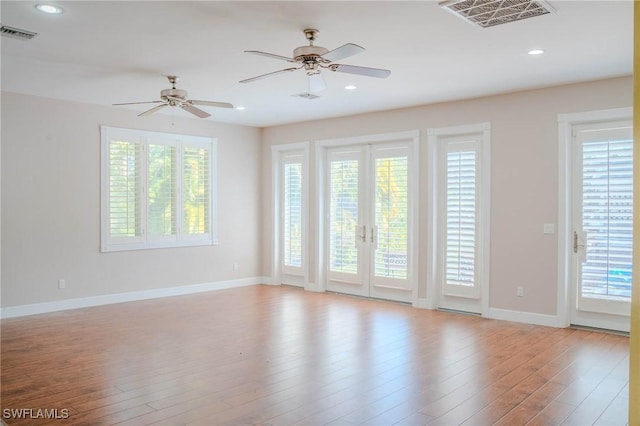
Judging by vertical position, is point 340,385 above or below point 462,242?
below

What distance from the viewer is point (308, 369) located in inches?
166

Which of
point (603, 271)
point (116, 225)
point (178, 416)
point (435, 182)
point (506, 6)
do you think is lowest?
point (178, 416)

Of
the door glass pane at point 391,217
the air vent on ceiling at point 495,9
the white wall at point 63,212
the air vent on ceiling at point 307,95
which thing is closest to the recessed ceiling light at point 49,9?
the air vent on ceiling at point 495,9

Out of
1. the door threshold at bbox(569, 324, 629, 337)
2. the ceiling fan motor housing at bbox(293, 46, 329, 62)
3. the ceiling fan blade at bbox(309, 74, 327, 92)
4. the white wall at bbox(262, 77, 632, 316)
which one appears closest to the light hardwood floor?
the door threshold at bbox(569, 324, 629, 337)

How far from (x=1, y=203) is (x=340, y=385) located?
15.9 feet

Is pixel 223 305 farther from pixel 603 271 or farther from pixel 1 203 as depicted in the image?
pixel 603 271

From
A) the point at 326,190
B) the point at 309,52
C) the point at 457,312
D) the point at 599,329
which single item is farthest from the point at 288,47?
the point at 599,329

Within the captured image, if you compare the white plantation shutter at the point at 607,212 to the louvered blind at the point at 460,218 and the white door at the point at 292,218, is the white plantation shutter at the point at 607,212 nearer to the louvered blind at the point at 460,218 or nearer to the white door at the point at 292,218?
the louvered blind at the point at 460,218

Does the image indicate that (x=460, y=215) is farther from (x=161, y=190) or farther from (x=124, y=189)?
(x=124, y=189)

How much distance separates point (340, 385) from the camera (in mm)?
3830

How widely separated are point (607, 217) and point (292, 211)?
4797mm

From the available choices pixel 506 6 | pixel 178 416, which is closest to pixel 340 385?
pixel 178 416

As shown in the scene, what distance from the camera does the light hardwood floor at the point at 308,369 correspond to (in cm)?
334

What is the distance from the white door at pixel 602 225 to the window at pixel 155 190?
5.36 m
